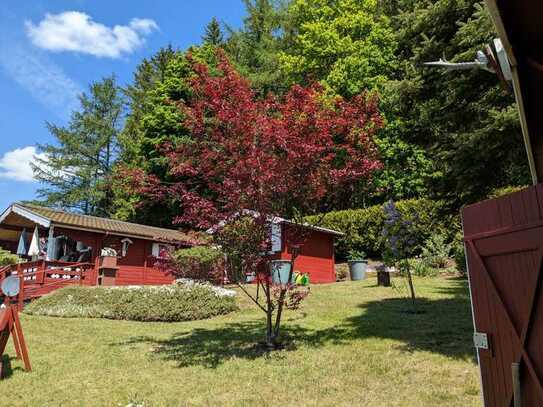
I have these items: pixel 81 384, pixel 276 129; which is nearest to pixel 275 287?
pixel 276 129

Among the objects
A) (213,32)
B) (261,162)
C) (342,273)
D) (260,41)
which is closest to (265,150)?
(261,162)

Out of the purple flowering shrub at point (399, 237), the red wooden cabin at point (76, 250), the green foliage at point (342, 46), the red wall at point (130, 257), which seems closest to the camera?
the purple flowering shrub at point (399, 237)

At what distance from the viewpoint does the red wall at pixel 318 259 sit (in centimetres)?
1834

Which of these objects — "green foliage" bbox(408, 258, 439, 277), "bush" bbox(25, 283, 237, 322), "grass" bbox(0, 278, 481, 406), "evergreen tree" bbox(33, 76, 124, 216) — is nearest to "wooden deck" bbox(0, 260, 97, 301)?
"bush" bbox(25, 283, 237, 322)

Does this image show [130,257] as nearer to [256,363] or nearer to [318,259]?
[318,259]

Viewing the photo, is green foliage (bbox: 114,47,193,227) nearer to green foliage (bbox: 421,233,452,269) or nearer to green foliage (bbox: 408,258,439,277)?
green foliage (bbox: 421,233,452,269)

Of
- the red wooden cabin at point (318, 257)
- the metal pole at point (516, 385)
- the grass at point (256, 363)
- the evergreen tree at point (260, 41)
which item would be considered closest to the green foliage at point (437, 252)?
the red wooden cabin at point (318, 257)

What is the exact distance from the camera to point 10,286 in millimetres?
6066

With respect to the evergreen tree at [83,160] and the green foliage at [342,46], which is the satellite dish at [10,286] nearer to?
the green foliage at [342,46]

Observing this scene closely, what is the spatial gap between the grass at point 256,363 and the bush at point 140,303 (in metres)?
0.84

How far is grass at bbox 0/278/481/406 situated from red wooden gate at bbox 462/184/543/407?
3.57ft

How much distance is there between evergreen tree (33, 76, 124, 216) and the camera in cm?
3506

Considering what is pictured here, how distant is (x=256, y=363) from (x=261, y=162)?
9.85 ft

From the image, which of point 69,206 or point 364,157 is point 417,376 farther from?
point 69,206
